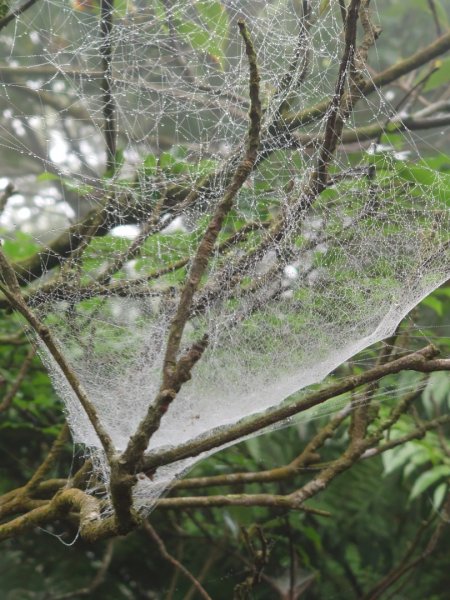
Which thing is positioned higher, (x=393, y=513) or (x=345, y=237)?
(x=345, y=237)

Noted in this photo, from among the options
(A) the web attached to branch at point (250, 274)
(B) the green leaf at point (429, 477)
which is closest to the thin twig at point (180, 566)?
(A) the web attached to branch at point (250, 274)

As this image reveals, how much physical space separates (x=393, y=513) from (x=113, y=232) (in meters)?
1.89

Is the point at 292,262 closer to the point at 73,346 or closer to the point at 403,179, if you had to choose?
the point at 403,179

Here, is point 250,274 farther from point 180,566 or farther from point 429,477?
point 429,477

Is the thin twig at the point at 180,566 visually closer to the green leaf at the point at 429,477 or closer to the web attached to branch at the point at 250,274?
the web attached to branch at the point at 250,274

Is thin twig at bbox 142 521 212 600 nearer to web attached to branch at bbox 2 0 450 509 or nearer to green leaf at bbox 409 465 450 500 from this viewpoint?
web attached to branch at bbox 2 0 450 509

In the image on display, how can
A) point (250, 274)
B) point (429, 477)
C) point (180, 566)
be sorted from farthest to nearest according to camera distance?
point (429, 477), point (180, 566), point (250, 274)

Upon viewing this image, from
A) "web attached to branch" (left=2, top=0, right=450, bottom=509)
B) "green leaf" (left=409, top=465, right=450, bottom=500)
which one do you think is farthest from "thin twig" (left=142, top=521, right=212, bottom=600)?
"green leaf" (left=409, top=465, right=450, bottom=500)

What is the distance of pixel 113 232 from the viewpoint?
73.5 inches

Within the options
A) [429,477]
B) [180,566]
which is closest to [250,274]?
[180,566]

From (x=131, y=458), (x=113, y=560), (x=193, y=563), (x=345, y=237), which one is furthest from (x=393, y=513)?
(x=131, y=458)

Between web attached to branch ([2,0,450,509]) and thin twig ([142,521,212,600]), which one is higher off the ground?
web attached to branch ([2,0,450,509])

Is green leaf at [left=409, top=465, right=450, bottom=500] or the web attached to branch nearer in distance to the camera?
the web attached to branch

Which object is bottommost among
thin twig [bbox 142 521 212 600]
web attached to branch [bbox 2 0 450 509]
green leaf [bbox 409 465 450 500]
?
thin twig [bbox 142 521 212 600]
